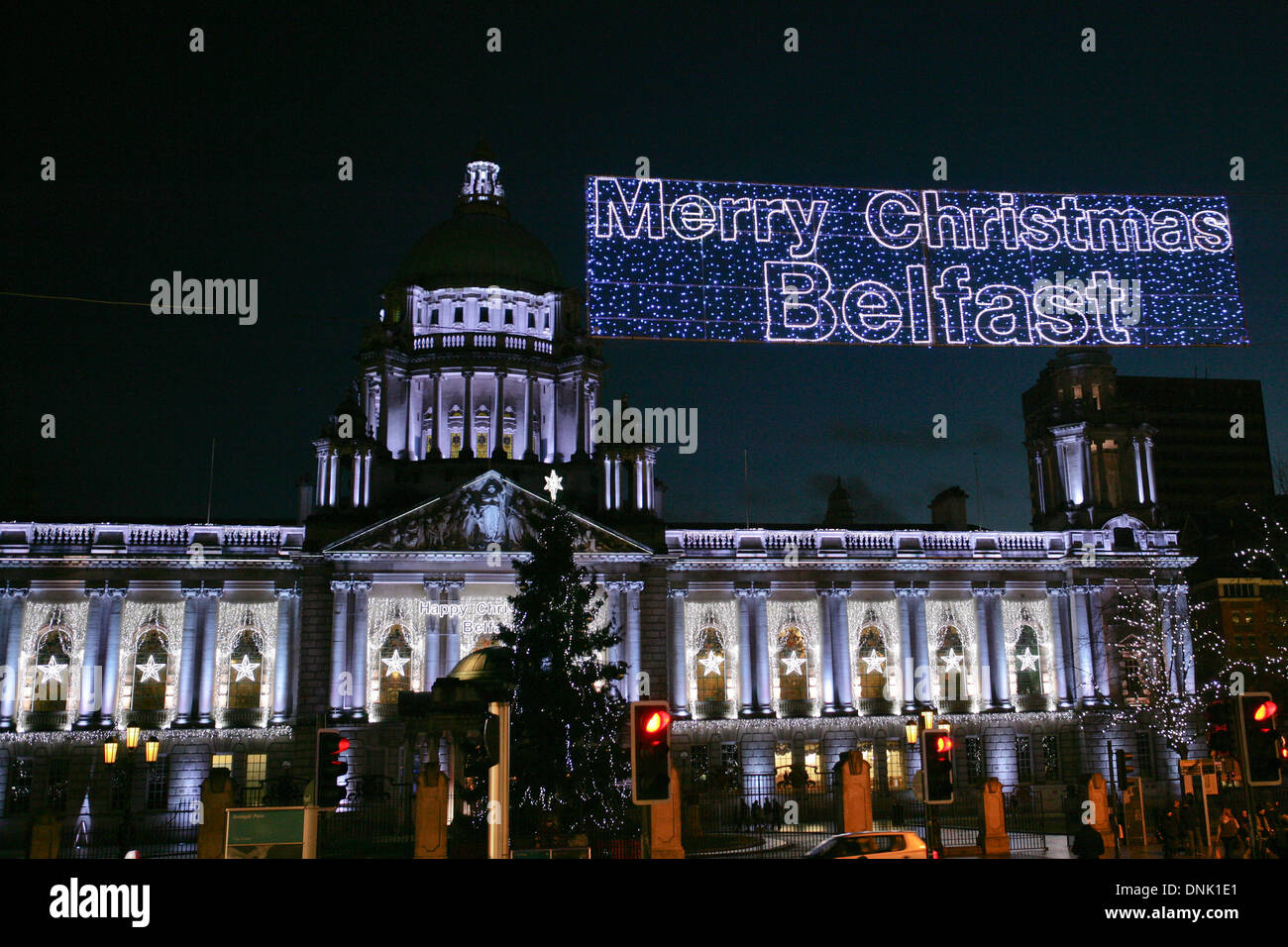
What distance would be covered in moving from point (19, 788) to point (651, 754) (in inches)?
2000

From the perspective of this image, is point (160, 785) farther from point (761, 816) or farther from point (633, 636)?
point (761, 816)

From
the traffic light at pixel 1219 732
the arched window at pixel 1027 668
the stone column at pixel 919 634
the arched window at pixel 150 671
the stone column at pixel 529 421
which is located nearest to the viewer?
the traffic light at pixel 1219 732

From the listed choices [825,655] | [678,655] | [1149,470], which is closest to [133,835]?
[678,655]

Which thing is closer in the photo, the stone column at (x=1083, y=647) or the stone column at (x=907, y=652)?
the stone column at (x=907, y=652)

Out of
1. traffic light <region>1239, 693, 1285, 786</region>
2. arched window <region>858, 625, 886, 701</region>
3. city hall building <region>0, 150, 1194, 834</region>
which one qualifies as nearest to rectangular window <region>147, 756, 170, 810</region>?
city hall building <region>0, 150, 1194, 834</region>

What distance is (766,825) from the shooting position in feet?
153

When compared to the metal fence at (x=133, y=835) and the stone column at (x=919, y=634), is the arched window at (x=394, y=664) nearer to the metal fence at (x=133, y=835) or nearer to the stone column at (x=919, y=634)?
the metal fence at (x=133, y=835)

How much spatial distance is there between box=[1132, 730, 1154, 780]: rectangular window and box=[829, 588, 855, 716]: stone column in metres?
15.0

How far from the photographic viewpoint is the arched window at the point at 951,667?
6512 cm

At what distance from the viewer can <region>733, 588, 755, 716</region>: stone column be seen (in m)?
62.8

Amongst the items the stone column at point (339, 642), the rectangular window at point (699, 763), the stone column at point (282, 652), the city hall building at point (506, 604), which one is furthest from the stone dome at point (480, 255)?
the rectangular window at point (699, 763)

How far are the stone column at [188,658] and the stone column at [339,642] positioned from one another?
688 cm
